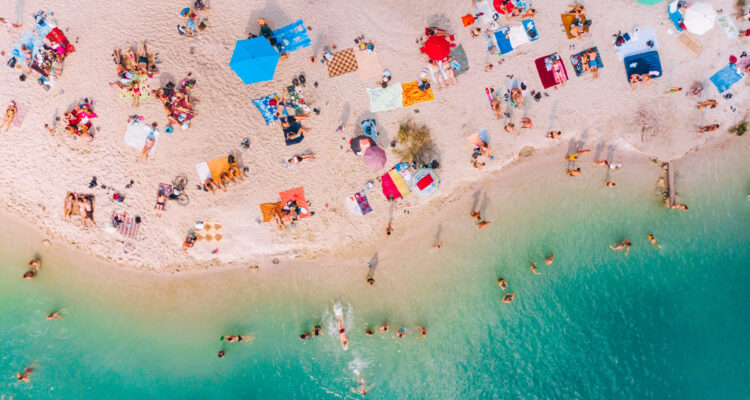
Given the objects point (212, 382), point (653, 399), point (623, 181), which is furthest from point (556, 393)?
point (212, 382)

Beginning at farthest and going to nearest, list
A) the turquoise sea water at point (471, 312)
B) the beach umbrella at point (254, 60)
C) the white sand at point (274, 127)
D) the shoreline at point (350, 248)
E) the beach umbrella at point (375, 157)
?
the turquoise sea water at point (471, 312) < the shoreline at point (350, 248) < the white sand at point (274, 127) < the beach umbrella at point (375, 157) < the beach umbrella at point (254, 60)

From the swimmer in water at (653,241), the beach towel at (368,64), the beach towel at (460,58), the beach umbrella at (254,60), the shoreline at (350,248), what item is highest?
the beach umbrella at (254,60)

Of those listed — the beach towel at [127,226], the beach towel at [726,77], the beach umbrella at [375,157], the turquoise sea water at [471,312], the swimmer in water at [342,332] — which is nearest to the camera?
the beach umbrella at [375,157]

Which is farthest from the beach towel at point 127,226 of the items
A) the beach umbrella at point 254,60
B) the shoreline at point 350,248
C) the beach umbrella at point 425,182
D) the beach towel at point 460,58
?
the beach towel at point 460,58

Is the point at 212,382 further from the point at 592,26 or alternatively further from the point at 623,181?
the point at 592,26

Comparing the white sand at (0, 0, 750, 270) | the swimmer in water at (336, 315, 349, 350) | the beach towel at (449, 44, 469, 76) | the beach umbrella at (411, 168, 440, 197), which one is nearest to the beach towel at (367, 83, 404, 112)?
the white sand at (0, 0, 750, 270)

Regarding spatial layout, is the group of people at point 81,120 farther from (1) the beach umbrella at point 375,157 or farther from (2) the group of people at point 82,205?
(1) the beach umbrella at point 375,157

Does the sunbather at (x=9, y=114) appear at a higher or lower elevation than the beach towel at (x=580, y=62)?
higher

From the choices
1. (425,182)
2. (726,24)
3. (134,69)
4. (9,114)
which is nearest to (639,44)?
(726,24)
